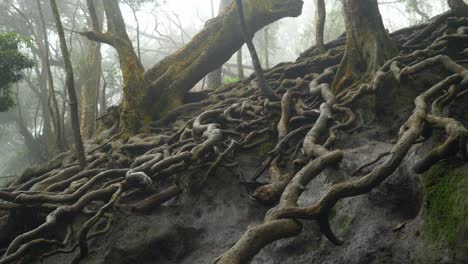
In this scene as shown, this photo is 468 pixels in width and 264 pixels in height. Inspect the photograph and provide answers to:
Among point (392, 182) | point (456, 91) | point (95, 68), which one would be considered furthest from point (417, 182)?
point (95, 68)

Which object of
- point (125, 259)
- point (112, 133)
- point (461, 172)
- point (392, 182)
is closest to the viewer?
point (461, 172)

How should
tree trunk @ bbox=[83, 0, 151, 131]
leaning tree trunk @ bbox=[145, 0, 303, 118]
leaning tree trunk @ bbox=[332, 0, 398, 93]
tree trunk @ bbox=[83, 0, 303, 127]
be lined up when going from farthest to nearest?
1. leaning tree trunk @ bbox=[145, 0, 303, 118]
2. tree trunk @ bbox=[83, 0, 303, 127]
3. tree trunk @ bbox=[83, 0, 151, 131]
4. leaning tree trunk @ bbox=[332, 0, 398, 93]

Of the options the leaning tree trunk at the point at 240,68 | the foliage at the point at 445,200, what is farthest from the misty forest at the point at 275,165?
the leaning tree trunk at the point at 240,68

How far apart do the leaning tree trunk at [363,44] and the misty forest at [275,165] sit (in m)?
0.02

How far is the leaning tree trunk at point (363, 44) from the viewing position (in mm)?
4977

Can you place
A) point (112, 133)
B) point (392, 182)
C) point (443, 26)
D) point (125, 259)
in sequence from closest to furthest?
point (392, 182), point (125, 259), point (443, 26), point (112, 133)

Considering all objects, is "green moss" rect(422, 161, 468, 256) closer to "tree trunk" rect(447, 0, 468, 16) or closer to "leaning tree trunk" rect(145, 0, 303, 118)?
"tree trunk" rect(447, 0, 468, 16)

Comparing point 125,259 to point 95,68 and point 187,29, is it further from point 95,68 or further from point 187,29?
point 187,29

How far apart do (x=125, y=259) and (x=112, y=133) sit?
3.43m

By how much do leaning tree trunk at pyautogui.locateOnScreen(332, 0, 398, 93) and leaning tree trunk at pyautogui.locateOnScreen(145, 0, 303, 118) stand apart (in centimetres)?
260

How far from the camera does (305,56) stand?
24.9 ft

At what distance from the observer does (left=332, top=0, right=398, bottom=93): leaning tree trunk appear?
4.98 metres

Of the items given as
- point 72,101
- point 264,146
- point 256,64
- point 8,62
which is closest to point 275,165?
point 264,146

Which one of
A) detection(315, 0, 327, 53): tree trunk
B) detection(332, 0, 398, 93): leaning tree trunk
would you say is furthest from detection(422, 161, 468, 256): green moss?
detection(315, 0, 327, 53): tree trunk
